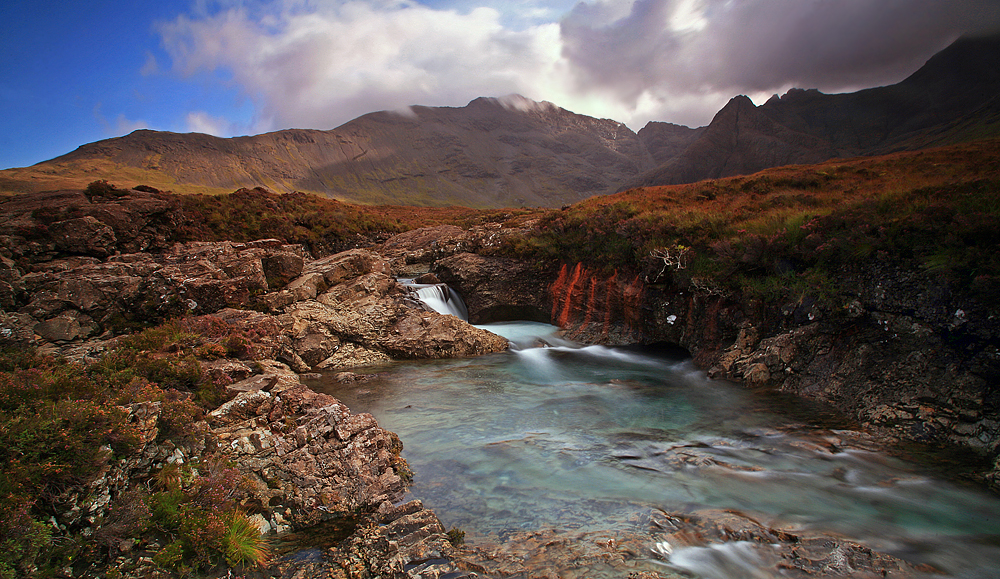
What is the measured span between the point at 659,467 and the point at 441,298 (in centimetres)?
1366

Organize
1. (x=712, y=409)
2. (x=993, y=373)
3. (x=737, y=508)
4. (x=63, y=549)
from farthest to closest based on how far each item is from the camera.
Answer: (x=712, y=409) → (x=993, y=373) → (x=737, y=508) → (x=63, y=549)

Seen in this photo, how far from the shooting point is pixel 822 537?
548cm

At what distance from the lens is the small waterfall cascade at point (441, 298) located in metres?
19.0

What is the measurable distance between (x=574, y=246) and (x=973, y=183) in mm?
12351

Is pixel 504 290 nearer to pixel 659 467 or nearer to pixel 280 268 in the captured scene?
pixel 280 268

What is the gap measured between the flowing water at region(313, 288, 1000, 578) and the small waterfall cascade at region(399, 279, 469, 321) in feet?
20.7

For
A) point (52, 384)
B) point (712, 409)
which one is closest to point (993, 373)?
point (712, 409)

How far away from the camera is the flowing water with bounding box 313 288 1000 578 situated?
584 centimetres

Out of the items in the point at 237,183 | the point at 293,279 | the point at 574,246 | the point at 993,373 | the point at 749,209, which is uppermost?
the point at 237,183

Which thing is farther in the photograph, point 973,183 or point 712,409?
point 712,409

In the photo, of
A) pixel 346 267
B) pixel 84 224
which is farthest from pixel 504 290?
pixel 84 224

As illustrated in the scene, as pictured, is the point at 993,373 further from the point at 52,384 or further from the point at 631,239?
the point at 52,384

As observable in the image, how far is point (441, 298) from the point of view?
19641 millimetres

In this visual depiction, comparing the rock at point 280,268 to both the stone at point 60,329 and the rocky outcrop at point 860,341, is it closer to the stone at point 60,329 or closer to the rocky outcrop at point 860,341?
the stone at point 60,329
